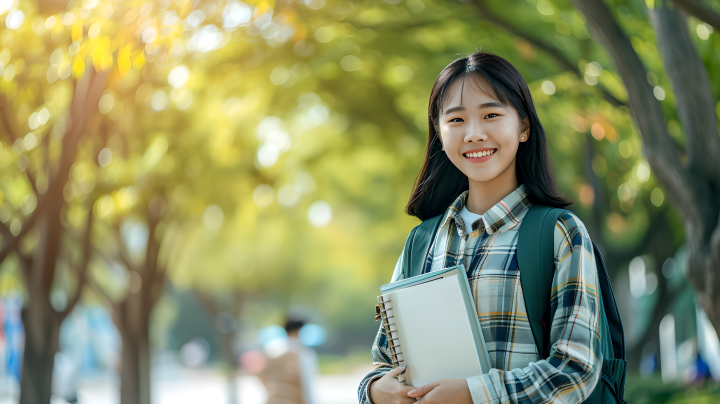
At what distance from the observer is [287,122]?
11.3 m

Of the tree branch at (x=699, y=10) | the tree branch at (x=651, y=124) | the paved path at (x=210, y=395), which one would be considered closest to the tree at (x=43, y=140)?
the tree branch at (x=651, y=124)

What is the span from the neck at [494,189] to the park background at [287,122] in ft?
4.36

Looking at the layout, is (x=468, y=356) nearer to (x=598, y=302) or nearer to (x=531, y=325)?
(x=531, y=325)

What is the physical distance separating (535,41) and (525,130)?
4.58 metres

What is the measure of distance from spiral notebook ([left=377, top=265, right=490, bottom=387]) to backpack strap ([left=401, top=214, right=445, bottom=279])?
0.16m

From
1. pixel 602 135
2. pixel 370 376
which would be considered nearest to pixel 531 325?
pixel 370 376

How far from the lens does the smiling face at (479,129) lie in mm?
1816

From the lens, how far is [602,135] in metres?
7.54

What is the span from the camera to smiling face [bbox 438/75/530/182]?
1.82 metres

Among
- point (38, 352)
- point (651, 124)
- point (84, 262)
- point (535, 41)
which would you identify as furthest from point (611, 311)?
point (84, 262)

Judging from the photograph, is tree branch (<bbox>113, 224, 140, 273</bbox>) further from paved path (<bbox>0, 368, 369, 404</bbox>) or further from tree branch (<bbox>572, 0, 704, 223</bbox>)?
tree branch (<bbox>572, 0, 704, 223</bbox>)

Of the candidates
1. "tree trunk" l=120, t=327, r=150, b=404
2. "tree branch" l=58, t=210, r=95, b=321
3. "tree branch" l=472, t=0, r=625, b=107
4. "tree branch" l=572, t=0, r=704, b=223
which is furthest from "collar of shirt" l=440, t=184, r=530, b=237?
"tree trunk" l=120, t=327, r=150, b=404

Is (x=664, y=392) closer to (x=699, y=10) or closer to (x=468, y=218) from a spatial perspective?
(x=699, y=10)

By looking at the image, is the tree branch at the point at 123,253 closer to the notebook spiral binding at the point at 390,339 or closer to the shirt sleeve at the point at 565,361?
the notebook spiral binding at the point at 390,339
